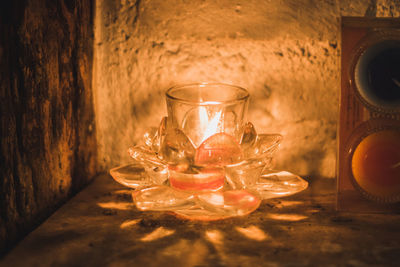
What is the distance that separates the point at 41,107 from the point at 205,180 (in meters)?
0.31

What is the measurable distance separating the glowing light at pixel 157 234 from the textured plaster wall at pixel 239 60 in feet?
1.09

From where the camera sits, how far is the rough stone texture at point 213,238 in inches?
25.0

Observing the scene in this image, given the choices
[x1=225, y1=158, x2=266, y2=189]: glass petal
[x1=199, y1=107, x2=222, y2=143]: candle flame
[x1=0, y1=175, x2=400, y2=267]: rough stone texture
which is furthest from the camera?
[x1=199, y1=107, x2=222, y2=143]: candle flame

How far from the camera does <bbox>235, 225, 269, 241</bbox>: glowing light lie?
71 cm

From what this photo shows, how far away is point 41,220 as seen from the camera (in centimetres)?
77

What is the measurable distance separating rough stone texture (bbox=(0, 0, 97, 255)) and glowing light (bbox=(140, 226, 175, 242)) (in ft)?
0.66

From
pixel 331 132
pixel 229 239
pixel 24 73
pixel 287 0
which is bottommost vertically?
pixel 229 239

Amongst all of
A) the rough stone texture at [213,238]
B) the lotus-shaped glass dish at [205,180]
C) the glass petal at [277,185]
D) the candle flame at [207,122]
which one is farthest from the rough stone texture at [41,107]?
the glass petal at [277,185]

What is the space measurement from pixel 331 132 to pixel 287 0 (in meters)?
0.31

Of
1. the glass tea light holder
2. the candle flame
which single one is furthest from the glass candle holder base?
the candle flame

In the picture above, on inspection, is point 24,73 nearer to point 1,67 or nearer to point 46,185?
point 1,67

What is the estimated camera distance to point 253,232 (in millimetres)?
727

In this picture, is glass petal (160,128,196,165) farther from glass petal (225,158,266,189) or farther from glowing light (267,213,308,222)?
glowing light (267,213,308,222)

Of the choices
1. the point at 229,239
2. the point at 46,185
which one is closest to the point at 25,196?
the point at 46,185
